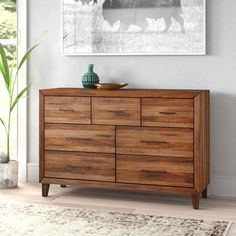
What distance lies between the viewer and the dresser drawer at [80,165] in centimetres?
421

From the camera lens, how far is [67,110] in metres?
4.29

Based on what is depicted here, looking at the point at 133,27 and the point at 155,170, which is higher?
the point at 133,27

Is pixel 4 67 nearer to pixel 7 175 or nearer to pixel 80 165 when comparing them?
pixel 7 175

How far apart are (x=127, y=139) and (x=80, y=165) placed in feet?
1.40

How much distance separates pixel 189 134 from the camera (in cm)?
398

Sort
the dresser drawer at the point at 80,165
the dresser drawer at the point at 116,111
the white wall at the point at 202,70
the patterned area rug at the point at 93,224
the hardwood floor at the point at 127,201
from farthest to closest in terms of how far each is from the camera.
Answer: the white wall at the point at 202,70 < the dresser drawer at the point at 80,165 < the dresser drawer at the point at 116,111 < the hardwood floor at the point at 127,201 < the patterned area rug at the point at 93,224

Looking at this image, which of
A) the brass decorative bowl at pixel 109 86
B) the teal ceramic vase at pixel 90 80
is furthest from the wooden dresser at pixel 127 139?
the teal ceramic vase at pixel 90 80

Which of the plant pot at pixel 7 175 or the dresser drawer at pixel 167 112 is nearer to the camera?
the dresser drawer at pixel 167 112

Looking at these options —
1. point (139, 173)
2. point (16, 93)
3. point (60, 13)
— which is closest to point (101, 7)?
point (60, 13)

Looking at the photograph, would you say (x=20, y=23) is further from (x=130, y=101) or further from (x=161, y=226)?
(x=161, y=226)

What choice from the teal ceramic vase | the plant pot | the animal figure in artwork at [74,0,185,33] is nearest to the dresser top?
the teal ceramic vase

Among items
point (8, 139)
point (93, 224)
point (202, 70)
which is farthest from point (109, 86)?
point (93, 224)

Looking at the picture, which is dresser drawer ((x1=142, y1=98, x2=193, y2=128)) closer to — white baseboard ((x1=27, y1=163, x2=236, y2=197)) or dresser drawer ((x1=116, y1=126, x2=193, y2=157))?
dresser drawer ((x1=116, y1=126, x2=193, y2=157))

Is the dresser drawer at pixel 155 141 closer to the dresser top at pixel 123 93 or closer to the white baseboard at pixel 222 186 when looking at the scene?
the dresser top at pixel 123 93
